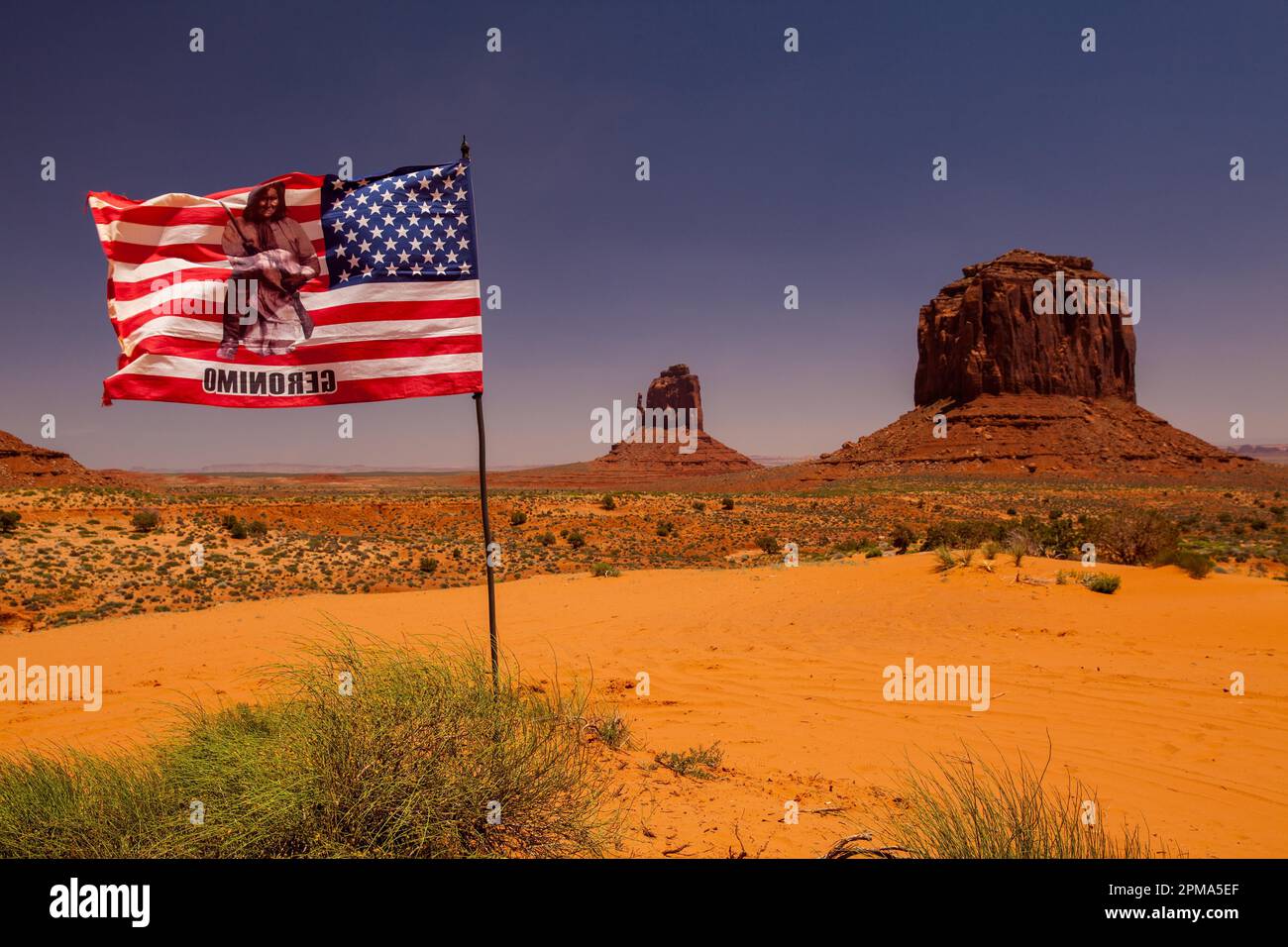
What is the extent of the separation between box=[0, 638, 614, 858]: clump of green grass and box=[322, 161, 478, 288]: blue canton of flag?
3.46 meters

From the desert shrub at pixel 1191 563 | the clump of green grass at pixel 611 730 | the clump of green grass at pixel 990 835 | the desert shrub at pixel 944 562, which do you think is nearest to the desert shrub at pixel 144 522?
the clump of green grass at pixel 611 730

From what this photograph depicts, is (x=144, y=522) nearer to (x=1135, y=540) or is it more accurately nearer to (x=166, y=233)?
(x=166, y=233)

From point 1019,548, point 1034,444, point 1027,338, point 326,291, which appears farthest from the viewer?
point 1027,338

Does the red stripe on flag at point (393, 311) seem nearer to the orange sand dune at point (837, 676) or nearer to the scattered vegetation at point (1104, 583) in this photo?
the orange sand dune at point (837, 676)

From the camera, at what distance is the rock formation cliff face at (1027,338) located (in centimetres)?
9806

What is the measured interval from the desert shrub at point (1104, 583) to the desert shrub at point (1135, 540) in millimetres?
3488

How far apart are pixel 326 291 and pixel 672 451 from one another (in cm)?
14776

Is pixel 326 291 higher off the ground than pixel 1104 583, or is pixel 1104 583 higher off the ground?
pixel 326 291

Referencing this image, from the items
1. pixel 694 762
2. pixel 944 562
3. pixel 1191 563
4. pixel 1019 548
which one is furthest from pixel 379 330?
pixel 1191 563

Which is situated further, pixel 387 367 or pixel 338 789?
pixel 387 367

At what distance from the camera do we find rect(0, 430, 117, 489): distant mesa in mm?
56562

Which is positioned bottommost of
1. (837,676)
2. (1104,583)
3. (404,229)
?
(837,676)

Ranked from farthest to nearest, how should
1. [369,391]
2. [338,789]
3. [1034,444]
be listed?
[1034,444] < [369,391] < [338,789]

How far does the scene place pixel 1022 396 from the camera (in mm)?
95938
